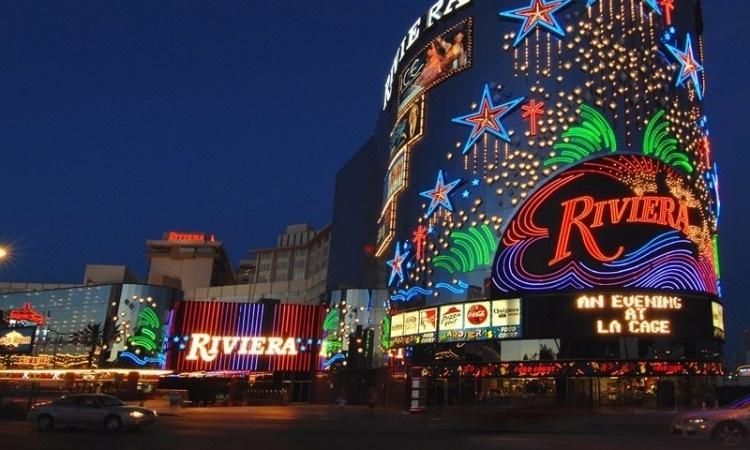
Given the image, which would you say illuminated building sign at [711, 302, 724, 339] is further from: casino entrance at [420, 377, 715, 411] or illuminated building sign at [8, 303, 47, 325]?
illuminated building sign at [8, 303, 47, 325]

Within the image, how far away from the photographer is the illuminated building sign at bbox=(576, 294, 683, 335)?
3872 centimetres

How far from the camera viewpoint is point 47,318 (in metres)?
72.8

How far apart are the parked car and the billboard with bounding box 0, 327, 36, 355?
26.8 metres

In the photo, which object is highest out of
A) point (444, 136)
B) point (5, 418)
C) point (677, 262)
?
point (444, 136)

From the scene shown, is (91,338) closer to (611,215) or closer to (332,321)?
(332,321)

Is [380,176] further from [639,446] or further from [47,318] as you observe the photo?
[639,446]

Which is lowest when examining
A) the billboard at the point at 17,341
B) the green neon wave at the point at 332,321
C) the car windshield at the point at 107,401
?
the car windshield at the point at 107,401

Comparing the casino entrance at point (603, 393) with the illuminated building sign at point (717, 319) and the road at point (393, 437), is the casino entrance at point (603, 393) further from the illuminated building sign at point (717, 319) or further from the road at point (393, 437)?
the road at point (393, 437)

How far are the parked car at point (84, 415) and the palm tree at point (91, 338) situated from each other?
144 feet

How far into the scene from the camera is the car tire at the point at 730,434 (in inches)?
772

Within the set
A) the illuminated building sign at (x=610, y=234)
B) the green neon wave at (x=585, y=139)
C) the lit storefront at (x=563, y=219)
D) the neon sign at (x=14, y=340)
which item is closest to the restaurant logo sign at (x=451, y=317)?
the lit storefront at (x=563, y=219)

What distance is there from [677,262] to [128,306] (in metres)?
49.4

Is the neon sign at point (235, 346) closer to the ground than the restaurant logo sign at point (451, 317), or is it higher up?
closer to the ground

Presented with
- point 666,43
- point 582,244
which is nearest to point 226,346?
point 582,244
